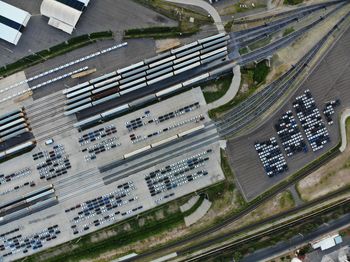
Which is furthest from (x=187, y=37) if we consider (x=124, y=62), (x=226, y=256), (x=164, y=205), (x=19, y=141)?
(x=226, y=256)

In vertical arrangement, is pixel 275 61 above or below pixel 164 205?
above

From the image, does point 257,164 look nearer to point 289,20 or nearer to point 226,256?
point 226,256

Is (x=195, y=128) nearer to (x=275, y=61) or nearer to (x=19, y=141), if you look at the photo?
(x=275, y=61)

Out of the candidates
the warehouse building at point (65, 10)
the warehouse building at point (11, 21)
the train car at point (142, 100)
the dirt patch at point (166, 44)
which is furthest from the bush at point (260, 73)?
the warehouse building at point (11, 21)

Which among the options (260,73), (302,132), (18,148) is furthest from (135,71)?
(302,132)

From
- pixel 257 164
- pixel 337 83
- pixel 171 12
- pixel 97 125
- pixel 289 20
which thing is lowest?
pixel 257 164

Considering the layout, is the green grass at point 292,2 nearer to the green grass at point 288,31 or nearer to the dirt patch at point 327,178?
the green grass at point 288,31
